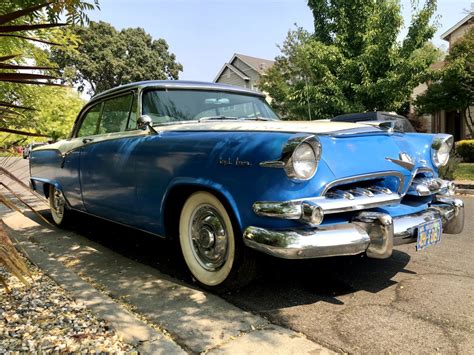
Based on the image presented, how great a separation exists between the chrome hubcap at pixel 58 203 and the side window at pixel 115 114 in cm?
137

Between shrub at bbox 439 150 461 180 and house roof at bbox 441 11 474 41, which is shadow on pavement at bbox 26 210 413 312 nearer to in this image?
shrub at bbox 439 150 461 180

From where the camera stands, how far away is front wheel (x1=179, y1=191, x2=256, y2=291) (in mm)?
2890

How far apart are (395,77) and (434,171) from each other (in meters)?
10.6

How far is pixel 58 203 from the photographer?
220 inches

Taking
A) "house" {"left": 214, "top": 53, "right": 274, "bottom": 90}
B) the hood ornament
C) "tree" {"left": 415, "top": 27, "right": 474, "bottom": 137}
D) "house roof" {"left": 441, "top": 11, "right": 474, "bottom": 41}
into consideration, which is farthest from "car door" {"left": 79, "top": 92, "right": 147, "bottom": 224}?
"house" {"left": 214, "top": 53, "right": 274, "bottom": 90}

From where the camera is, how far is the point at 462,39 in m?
16.8

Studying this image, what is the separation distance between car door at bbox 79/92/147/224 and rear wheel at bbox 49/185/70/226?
3.39 ft

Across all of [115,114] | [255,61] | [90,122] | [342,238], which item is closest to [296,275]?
[342,238]

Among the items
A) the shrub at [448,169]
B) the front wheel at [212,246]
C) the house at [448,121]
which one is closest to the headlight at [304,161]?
the front wheel at [212,246]

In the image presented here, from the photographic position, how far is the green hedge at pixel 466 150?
50.0 feet

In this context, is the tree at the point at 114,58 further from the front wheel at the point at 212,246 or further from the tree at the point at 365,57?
the front wheel at the point at 212,246

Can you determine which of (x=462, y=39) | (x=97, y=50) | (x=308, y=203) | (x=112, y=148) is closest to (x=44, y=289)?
(x=112, y=148)

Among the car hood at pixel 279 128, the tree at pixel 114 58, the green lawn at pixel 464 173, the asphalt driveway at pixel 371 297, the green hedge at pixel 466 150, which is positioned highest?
the tree at pixel 114 58

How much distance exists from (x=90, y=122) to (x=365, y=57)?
10738 millimetres
